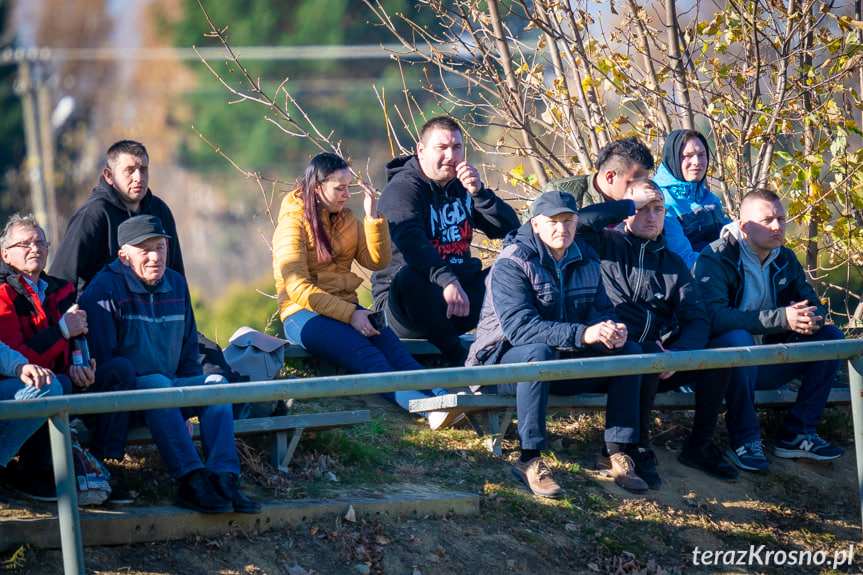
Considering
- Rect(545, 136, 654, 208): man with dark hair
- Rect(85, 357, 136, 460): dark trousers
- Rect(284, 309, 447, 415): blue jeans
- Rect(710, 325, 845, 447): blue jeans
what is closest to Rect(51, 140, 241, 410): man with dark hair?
Rect(85, 357, 136, 460): dark trousers

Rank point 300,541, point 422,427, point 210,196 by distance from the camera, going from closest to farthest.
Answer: point 300,541 → point 422,427 → point 210,196

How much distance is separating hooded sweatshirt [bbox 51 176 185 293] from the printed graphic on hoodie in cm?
183

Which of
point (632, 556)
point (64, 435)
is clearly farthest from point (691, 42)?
point (64, 435)

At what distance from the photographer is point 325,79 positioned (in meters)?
25.5

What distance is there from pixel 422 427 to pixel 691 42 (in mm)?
3558

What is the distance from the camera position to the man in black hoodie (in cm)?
611

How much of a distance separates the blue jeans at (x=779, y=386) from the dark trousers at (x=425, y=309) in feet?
4.77

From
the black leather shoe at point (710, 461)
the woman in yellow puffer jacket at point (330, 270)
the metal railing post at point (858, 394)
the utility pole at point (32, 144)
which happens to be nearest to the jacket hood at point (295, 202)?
the woman in yellow puffer jacket at point (330, 270)

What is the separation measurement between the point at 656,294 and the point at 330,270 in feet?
6.02

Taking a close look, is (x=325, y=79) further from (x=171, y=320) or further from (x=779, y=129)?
(x=171, y=320)

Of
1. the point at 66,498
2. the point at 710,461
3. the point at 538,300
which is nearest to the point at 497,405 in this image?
the point at 538,300

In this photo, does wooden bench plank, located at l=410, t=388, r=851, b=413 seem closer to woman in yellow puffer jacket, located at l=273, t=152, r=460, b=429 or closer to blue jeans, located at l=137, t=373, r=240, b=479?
woman in yellow puffer jacket, located at l=273, t=152, r=460, b=429

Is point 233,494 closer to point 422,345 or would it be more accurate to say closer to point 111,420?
point 111,420

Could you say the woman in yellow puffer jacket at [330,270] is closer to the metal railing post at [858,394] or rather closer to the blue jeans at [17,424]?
the blue jeans at [17,424]
